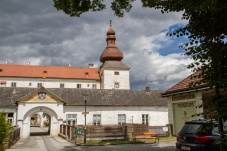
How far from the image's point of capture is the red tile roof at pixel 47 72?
57.3 meters

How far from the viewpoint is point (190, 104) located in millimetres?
17344

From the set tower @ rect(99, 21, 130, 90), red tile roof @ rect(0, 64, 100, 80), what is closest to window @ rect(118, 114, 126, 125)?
tower @ rect(99, 21, 130, 90)

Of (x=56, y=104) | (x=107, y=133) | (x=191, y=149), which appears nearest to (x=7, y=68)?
(x=56, y=104)

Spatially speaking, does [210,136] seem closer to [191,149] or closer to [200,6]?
[191,149]

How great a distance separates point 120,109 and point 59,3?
75.1ft

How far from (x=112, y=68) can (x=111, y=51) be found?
4.35m

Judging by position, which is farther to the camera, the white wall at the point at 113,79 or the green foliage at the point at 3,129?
the white wall at the point at 113,79

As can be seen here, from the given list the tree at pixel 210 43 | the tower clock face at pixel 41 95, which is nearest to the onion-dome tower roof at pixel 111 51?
the tower clock face at pixel 41 95

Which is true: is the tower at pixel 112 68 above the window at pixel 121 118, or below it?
above

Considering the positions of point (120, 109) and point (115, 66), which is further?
point (115, 66)

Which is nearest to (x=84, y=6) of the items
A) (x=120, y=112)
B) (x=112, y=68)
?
(x=120, y=112)

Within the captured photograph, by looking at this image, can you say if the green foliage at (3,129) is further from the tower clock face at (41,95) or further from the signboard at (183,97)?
the tower clock face at (41,95)

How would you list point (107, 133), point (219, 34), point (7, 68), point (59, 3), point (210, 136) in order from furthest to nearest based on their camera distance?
point (7, 68), point (107, 133), point (59, 3), point (210, 136), point (219, 34)

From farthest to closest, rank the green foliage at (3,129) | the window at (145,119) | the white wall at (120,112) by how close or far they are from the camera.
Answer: the window at (145,119) → the white wall at (120,112) → the green foliage at (3,129)
